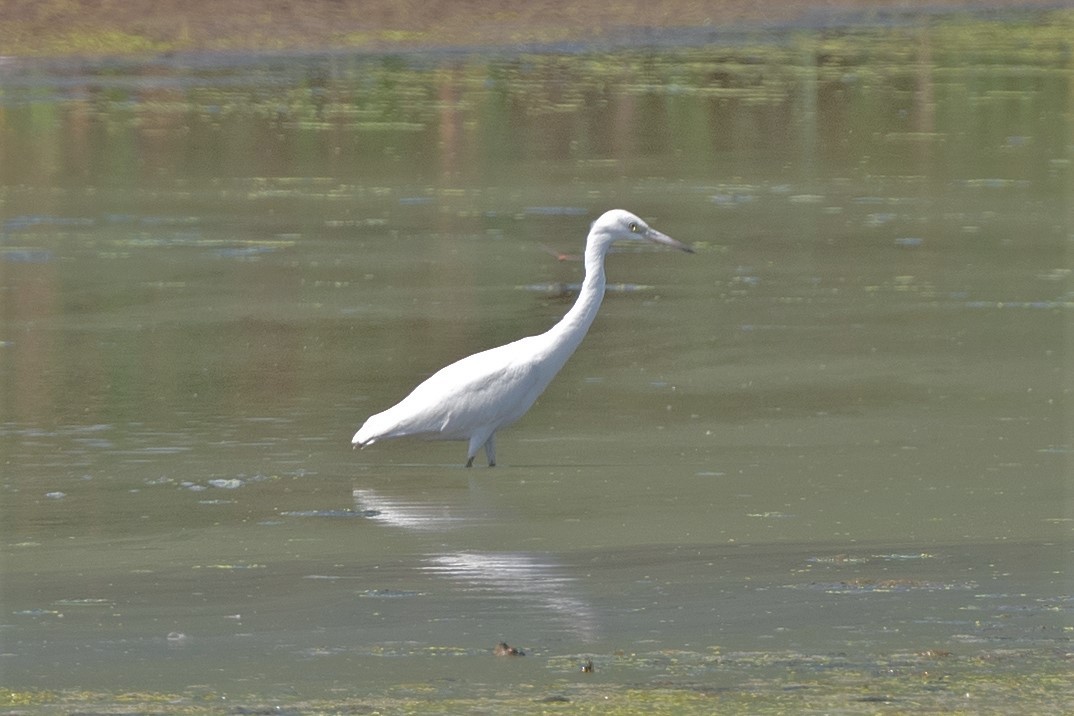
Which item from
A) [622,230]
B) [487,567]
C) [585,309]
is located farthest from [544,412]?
[487,567]

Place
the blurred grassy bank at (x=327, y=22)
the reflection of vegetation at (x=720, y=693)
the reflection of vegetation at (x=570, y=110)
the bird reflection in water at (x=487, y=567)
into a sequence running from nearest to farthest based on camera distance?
the reflection of vegetation at (x=720, y=693) < the bird reflection in water at (x=487, y=567) < the reflection of vegetation at (x=570, y=110) < the blurred grassy bank at (x=327, y=22)

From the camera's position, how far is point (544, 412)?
9320 millimetres

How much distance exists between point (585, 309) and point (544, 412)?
59 centimetres

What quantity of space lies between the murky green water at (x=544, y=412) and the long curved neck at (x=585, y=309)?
14.2 inches

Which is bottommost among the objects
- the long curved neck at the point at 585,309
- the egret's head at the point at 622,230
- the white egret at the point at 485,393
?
the white egret at the point at 485,393

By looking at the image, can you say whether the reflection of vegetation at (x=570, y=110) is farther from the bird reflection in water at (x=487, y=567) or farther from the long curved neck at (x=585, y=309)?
the bird reflection in water at (x=487, y=567)

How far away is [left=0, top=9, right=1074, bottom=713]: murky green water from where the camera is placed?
5.73 metres

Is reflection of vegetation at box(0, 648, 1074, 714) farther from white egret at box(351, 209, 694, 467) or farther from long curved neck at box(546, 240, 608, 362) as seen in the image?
long curved neck at box(546, 240, 608, 362)

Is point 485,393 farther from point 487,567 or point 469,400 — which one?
point 487,567

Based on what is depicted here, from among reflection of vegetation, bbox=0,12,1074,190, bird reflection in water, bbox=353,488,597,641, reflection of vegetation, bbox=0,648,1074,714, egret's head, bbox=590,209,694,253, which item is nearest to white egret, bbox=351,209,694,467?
egret's head, bbox=590,209,694,253

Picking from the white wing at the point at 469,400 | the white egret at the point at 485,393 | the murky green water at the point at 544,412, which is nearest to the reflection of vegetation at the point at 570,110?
the murky green water at the point at 544,412

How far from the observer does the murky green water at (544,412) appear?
5.73m

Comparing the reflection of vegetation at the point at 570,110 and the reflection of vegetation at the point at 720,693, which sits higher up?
the reflection of vegetation at the point at 570,110

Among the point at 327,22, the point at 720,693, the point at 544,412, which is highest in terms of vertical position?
the point at 327,22
